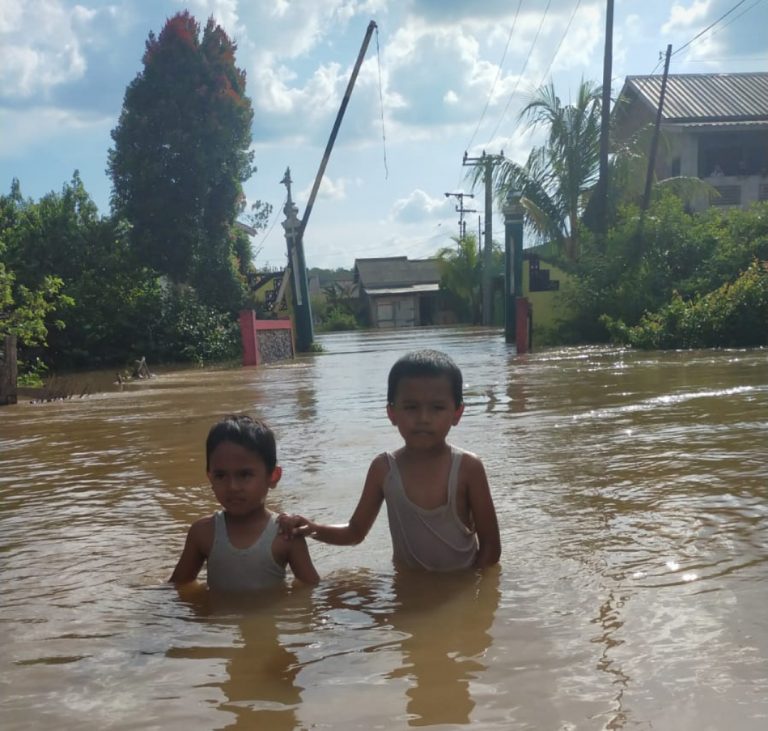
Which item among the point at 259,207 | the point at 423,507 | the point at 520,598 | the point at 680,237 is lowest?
the point at 520,598

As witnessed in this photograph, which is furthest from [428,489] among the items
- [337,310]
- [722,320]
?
[337,310]

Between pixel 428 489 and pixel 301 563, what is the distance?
0.53 metres

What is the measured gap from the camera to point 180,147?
24.4 metres

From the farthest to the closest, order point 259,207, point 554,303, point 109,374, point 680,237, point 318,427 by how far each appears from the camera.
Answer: point 259,207 < point 554,303 < point 680,237 < point 109,374 < point 318,427

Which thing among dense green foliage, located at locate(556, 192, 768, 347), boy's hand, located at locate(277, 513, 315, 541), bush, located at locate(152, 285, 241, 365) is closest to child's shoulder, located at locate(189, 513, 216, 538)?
boy's hand, located at locate(277, 513, 315, 541)

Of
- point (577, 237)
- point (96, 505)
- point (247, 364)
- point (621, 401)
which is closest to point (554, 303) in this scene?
point (577, 237)

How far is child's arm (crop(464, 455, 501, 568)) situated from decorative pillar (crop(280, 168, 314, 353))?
2309cm

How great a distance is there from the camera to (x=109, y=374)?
19328 millimetres

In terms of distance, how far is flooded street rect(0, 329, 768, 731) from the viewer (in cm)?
213

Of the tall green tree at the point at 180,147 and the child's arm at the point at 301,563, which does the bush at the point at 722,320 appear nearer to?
the tall green tree at the point at 180,147

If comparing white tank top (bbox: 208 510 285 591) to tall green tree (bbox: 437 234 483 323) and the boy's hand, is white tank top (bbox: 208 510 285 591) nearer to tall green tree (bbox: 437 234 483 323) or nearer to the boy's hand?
the boy's hand

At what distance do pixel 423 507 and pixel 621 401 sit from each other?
18.0ft

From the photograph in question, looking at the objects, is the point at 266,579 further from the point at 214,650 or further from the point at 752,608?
the point at 752,608

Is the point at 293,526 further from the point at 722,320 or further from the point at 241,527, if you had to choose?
the point at 722,320
